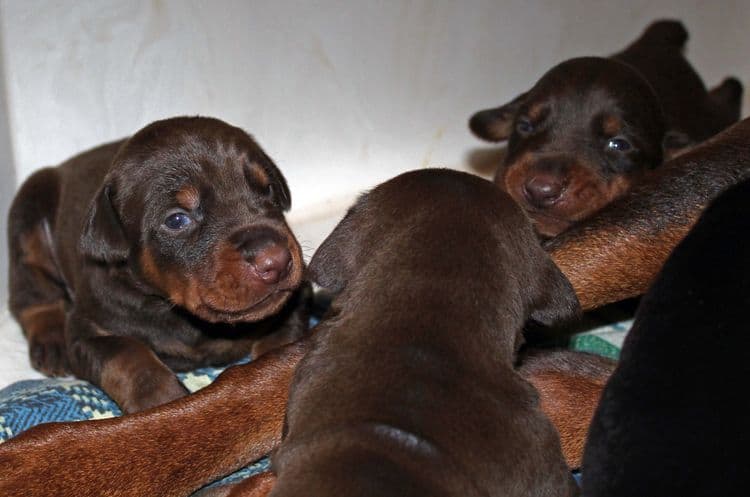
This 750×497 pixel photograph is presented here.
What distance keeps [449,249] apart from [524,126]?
202 centimetres

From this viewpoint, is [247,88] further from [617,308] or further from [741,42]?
[741,42]

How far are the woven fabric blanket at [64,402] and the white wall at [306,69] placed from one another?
1.18 m

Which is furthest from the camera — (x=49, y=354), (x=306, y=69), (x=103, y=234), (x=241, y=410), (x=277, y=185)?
(x=306, y=69)

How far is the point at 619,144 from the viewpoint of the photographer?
14.4 ft

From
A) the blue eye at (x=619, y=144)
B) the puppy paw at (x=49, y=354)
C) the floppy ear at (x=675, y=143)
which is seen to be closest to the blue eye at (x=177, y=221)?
the puppy paw at (x=49, y=354)

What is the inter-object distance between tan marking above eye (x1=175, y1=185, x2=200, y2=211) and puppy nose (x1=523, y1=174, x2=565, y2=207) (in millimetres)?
1301

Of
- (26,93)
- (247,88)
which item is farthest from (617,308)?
(26,93)

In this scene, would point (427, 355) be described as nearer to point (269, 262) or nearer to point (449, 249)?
point (449, 249)

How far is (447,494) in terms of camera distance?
2342mm

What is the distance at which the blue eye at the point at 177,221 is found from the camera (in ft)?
11.8

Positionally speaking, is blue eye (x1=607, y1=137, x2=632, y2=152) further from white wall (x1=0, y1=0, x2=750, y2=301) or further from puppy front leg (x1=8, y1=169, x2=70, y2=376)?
puppy front leg (x1=8, y1=169, x2=70, y2=376)

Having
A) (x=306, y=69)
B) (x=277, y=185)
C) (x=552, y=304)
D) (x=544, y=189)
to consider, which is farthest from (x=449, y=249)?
(x=306, y=69)

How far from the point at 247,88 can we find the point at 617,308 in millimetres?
2163

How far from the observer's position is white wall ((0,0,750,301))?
5.16 meters
